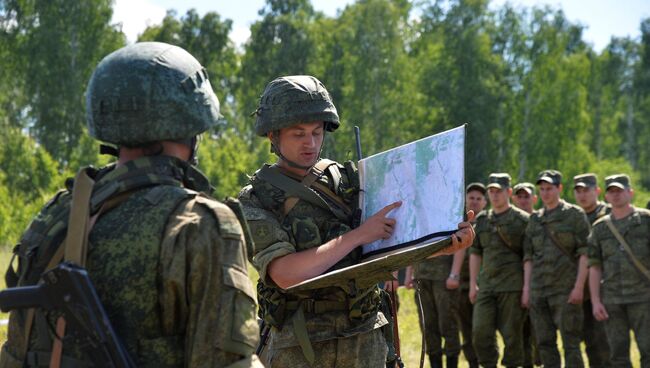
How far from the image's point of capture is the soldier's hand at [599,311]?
968cm

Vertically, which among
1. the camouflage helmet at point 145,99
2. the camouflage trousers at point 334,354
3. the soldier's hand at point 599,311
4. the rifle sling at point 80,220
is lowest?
the camouflage trousers at point 334,354

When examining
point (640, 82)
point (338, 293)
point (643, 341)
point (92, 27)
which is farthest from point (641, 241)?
point (640, 82)

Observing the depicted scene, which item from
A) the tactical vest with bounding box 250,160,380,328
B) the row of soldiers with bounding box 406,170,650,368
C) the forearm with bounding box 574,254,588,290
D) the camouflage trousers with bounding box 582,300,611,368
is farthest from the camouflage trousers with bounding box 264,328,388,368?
the camouflage trousers with bounding box 582,300,611,368

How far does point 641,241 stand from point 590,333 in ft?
5.46

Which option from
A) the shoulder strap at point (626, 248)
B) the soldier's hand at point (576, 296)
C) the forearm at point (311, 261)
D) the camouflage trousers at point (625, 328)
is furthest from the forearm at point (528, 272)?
the forearm at point (311, 261)

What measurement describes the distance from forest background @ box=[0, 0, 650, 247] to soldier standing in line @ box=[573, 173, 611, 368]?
86.8 ft

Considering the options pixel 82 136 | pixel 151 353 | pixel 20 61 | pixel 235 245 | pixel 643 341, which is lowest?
pixel 151 353

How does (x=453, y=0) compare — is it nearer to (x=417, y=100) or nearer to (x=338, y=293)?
(x=417, y=100)

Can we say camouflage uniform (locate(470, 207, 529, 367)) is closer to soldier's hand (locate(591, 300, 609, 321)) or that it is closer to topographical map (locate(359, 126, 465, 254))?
soldier's hand (locate(591, 300, 609, 321))

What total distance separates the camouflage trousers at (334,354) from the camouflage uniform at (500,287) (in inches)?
248

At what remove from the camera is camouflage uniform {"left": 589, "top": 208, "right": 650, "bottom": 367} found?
9.38 metres

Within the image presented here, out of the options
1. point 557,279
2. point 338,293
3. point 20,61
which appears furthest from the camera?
point 20,61

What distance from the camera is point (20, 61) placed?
124 feet

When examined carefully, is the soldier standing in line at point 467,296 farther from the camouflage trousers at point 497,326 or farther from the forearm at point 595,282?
the forearm at point 595,282
